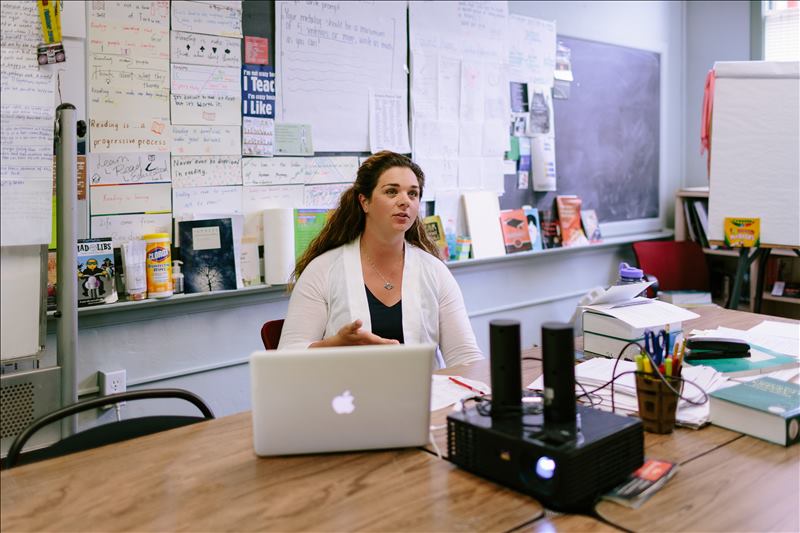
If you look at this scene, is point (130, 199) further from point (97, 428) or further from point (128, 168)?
point (97, 428)

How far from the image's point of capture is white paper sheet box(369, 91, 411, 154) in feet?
10.8

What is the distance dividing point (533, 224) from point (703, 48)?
202 cm

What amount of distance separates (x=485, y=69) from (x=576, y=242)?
1189mm

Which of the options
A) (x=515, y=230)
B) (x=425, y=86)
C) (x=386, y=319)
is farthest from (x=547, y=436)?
(x=515, y=230)

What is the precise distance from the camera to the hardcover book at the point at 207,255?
2754 mm

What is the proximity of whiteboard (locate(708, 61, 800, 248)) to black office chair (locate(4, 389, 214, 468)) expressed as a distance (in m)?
2.92

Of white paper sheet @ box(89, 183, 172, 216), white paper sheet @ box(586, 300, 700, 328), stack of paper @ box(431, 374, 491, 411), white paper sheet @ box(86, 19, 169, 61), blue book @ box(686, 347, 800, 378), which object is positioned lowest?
stack of paper @ box(431, 374, 491, 411)

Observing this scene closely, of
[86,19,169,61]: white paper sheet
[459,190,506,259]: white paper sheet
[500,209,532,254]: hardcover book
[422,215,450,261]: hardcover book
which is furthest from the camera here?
[500,209,532,254]: hardcover book

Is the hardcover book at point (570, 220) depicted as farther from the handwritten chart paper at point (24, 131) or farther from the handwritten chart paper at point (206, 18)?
the handwritten chart paper at point (24, 131)

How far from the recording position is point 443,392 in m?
1.83

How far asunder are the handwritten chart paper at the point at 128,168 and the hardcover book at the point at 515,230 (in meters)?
1.88

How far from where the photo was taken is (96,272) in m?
2.52

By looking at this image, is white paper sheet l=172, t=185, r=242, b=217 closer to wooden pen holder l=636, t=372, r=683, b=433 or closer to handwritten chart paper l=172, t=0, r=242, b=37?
handwritten chart paper l=172, t=0, r=242, b=37

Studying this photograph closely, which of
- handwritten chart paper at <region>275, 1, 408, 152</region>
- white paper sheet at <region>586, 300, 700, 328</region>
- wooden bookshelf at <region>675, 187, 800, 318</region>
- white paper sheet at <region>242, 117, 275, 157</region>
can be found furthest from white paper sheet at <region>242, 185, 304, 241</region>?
A: wooden bookshelf at <region>675, 187, 800, 318</region>
